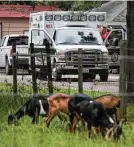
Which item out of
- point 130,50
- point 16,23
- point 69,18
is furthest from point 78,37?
point 16,23

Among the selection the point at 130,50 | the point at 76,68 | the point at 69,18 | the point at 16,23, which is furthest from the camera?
the point at 16,23

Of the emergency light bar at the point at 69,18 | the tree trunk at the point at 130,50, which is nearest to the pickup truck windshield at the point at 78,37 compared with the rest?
the emergency light bar at the point at 69,18

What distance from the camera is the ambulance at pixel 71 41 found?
52.1ft

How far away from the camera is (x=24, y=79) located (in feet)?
45.5

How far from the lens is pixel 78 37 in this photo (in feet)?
72.1

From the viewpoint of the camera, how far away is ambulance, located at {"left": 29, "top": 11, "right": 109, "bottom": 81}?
15.9 metres

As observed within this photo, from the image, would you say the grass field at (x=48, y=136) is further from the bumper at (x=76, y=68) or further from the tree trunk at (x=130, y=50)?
the bumper at (x=76, y=68)

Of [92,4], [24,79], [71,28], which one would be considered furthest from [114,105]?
[71,28]

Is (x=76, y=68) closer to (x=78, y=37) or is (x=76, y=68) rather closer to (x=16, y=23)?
(x=78, y=37)

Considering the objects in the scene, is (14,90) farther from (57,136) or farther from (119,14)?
(119,14)

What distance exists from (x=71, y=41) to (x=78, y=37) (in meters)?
0.47

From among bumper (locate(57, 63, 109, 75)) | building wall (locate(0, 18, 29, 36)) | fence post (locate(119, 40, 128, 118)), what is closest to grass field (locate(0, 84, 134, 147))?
fence post (locate(119, 40, 128, 118))

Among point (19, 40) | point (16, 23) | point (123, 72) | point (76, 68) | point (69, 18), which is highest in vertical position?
point (69, 18)

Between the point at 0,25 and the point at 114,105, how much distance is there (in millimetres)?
31862
